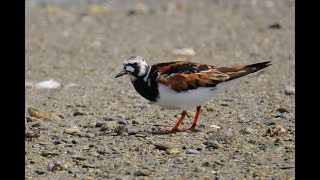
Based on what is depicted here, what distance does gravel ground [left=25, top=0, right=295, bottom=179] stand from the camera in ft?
20.9

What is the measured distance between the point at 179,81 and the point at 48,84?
3176 millimetres

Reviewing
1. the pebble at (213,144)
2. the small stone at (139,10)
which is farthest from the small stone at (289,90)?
the small stone at (139,10)

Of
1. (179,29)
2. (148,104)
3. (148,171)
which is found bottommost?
(148,171)

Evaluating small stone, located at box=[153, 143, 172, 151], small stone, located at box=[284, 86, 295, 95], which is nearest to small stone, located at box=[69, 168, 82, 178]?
small stone, located at box=[153, 143, 172, 151]

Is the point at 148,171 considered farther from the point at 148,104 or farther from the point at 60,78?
the point at 60,78

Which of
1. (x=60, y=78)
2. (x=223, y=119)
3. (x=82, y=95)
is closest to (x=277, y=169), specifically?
(x=223, y=119)

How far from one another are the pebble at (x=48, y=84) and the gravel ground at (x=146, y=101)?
0.03 meters

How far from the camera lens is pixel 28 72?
1067cm

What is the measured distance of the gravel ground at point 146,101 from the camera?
637 centimetres

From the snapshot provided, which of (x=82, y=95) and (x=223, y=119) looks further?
(x=82, y=95)

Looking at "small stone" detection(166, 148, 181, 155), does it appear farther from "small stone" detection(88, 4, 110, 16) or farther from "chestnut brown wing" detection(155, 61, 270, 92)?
"small stone" detection(88, 4, 110, 16)

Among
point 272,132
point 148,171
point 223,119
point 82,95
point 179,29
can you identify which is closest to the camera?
point 148,171
